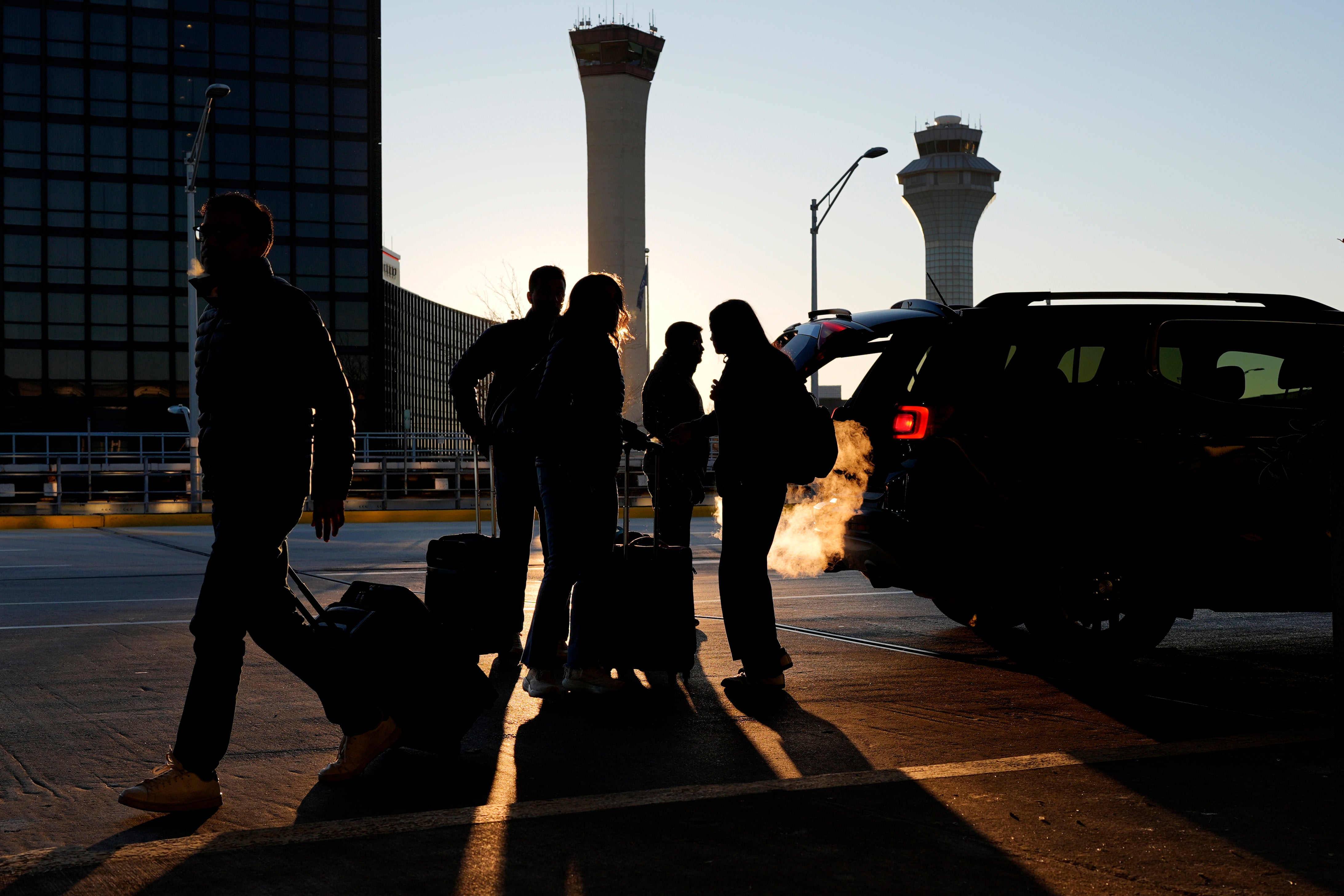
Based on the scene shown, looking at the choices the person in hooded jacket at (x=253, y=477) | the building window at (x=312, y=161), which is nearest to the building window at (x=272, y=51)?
the building window at (x=312, y=161)

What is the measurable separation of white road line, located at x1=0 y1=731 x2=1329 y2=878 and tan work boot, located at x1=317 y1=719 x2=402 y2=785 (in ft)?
1.41

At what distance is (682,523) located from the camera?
28.2 feet

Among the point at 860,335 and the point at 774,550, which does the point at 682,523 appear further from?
the point at 860,335

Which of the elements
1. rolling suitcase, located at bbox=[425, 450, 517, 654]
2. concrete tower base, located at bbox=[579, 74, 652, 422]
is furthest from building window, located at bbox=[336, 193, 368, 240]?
rolling suitcase, located at bbox=[425, 450, 517, 654]

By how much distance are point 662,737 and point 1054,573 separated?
2.50 m

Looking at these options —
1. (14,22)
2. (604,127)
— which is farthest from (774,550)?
(604,127)

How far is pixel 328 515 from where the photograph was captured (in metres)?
4.34

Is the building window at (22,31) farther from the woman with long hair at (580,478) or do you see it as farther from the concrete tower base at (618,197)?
the woman with long hair at (580,478)

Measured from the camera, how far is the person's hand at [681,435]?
609 cm

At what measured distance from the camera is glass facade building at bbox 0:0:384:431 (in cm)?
5241

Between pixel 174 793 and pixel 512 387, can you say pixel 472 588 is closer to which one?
pixel 512 387

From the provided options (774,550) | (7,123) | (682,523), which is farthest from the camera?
(7,123)

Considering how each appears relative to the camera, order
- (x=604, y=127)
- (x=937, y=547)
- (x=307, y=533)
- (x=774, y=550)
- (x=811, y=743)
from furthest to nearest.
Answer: (x=604, y=127), (x=307, y=533), (x=774, y=550), (x=937, y=547), (x=811, y=743)

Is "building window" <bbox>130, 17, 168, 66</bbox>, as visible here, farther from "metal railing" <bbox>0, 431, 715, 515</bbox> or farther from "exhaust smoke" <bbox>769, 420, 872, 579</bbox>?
"exhaust smoke" <bbox>769, 420, 872, 579</bbox>
